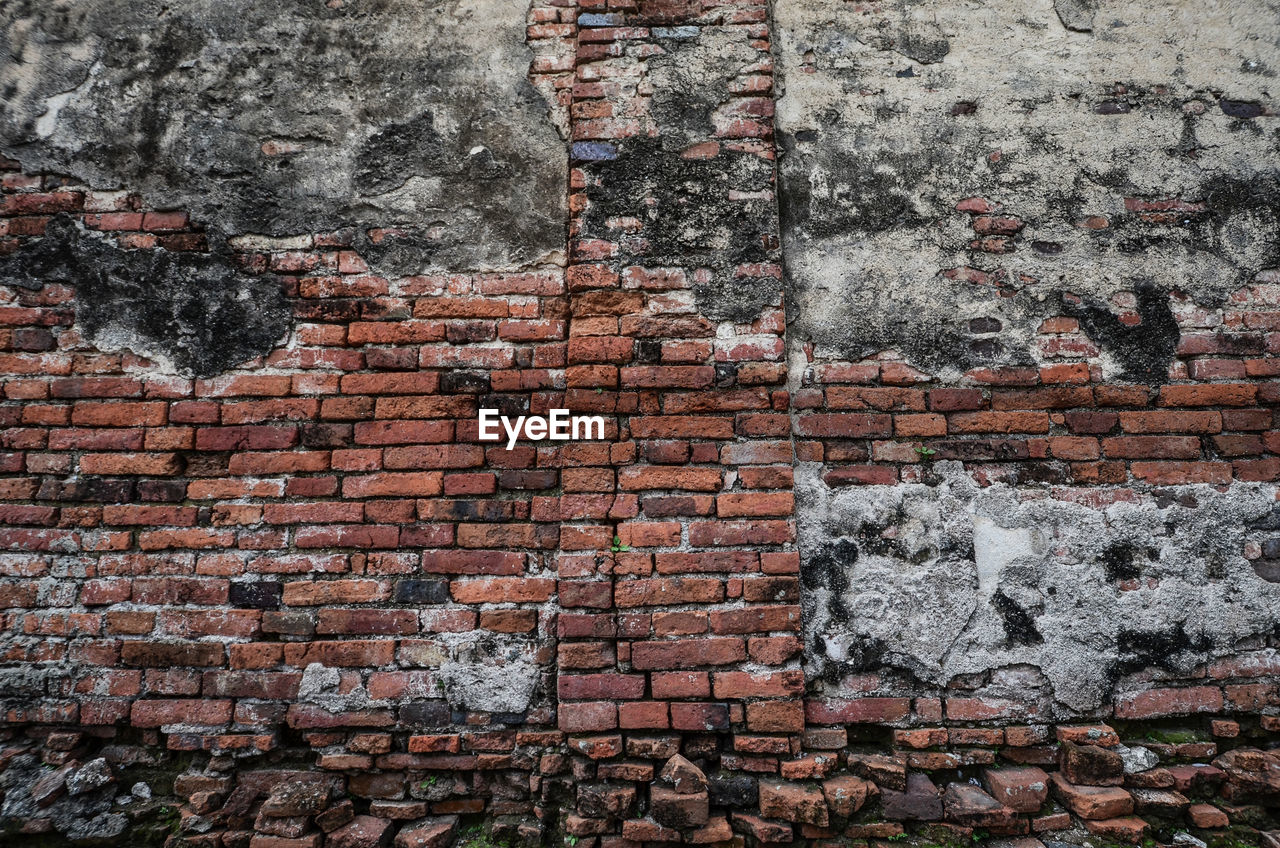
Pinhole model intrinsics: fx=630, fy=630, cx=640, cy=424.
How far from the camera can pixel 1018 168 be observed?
96.0 inches

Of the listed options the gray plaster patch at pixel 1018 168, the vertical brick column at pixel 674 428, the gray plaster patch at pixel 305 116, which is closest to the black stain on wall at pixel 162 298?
the gray plaster patch at pixel 305 116

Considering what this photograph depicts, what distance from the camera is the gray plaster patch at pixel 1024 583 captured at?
2.15 meters

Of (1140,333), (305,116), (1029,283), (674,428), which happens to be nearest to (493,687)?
(674,428)

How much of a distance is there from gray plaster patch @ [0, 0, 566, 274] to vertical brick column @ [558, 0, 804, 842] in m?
0.34

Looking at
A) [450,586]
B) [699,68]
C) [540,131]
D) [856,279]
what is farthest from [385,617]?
[699,68]

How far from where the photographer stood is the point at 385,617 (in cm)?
218

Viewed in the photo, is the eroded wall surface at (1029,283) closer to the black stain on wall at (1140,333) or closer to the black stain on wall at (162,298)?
the black stain on wall at (1140,333)

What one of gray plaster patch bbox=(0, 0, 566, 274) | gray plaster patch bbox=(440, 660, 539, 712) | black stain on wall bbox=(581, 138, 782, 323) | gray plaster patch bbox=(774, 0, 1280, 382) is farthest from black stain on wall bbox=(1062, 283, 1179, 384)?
gray plaster patch bbox=(440, 660, 539, 712)

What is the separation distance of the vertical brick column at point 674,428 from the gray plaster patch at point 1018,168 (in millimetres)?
251

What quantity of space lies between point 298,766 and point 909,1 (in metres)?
3.67

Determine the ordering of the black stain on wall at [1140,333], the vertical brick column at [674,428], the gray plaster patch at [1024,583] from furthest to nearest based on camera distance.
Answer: the black stain on wall at [1140,333] → the gray plaster patch at [1024,583] → the vertical brick column at [674,428]

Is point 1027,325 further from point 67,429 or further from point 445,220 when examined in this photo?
point 67,429

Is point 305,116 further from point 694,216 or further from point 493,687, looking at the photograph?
point 493,687

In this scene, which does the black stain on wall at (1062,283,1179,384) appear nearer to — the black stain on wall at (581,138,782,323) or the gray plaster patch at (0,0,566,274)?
the black stain on wall at (581,138,782,323)
